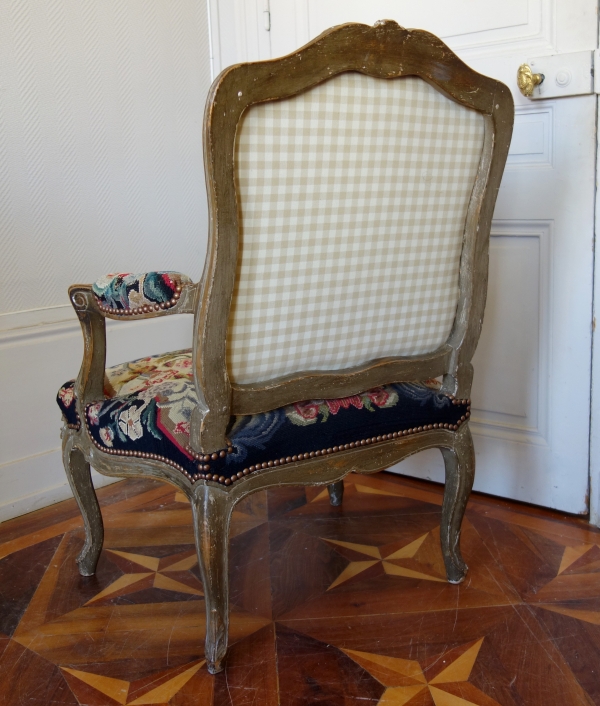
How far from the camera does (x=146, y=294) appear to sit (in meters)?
1.16

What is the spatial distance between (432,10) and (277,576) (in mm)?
1437

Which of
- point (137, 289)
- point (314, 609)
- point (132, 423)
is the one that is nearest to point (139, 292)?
point (137, 289)

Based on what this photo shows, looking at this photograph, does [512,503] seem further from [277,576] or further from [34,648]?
[34,648]

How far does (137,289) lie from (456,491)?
755 millimetres

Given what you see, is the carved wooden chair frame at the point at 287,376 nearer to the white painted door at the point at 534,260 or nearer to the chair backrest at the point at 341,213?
the chair backrest at the point at 341,213

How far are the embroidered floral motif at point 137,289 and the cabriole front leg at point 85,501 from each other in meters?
0.40

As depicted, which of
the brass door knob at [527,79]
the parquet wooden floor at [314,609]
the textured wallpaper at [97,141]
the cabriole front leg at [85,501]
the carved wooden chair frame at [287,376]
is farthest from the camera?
the textured wallpaper at [97,141]

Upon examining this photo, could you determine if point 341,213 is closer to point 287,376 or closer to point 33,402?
point 287,376

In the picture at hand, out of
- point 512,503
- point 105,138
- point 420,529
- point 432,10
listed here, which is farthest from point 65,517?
point 432,10

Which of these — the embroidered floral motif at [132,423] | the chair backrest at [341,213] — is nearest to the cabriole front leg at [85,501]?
the embroidered floral motif at [132,423]

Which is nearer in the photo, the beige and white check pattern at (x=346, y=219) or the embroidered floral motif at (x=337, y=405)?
the beige and white check pattern at (x=346, y=219)

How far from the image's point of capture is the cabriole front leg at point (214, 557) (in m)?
1.19

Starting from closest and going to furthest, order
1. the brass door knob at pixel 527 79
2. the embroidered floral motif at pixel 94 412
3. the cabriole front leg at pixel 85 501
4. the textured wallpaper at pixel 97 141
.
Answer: the embroidered floral motif at pixel 94 412 → the cabriole front leg at pixel 85 501 → the brass door knob at pixel 527 79 → the textured wallpaper at pixel 97 141

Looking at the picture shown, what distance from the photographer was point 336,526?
1840mm
